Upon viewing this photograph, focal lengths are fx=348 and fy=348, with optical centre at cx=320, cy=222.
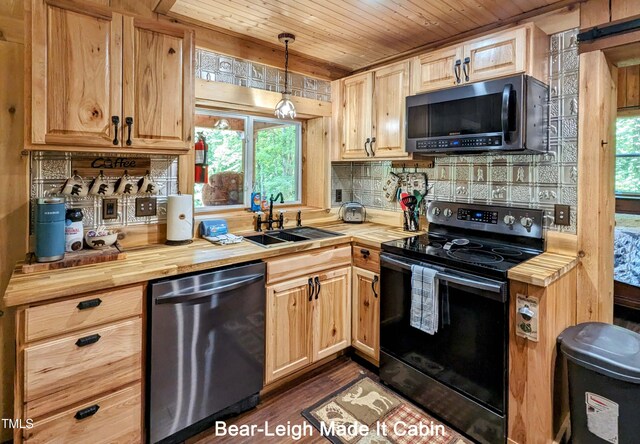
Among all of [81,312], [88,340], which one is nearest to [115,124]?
[81,312]

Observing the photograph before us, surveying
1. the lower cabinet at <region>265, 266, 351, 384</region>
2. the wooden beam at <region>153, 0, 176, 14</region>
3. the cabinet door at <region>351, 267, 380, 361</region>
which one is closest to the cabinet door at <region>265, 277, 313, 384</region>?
the lower cabinet at <region>265, 266, 351, 384</region>

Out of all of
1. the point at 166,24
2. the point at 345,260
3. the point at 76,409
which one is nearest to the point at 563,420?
the point at 345,260

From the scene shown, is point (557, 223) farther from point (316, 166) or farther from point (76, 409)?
point (76, 409)

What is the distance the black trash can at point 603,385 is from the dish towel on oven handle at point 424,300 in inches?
23.9

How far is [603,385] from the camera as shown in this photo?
5.06 ft

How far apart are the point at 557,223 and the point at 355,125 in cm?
165

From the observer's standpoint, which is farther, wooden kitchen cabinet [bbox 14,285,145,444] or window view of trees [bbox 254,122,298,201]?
window view of trees [bbox 254,122,298,201]

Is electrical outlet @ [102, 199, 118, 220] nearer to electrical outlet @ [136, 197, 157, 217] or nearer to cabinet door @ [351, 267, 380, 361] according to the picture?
electrical outlet @ [136, 197, 157, 217]

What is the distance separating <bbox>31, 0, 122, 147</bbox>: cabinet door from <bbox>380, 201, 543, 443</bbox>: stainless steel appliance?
1.81 metres

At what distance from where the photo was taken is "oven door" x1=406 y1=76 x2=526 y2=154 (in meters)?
1.89

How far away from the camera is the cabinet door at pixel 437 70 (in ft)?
7.28

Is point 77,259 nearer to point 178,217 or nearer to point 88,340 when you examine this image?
point 88,340

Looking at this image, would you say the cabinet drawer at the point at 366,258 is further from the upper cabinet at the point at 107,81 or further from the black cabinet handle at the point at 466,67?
the upper cabinet at the point at 107,81

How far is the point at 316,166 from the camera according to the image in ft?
10.6
